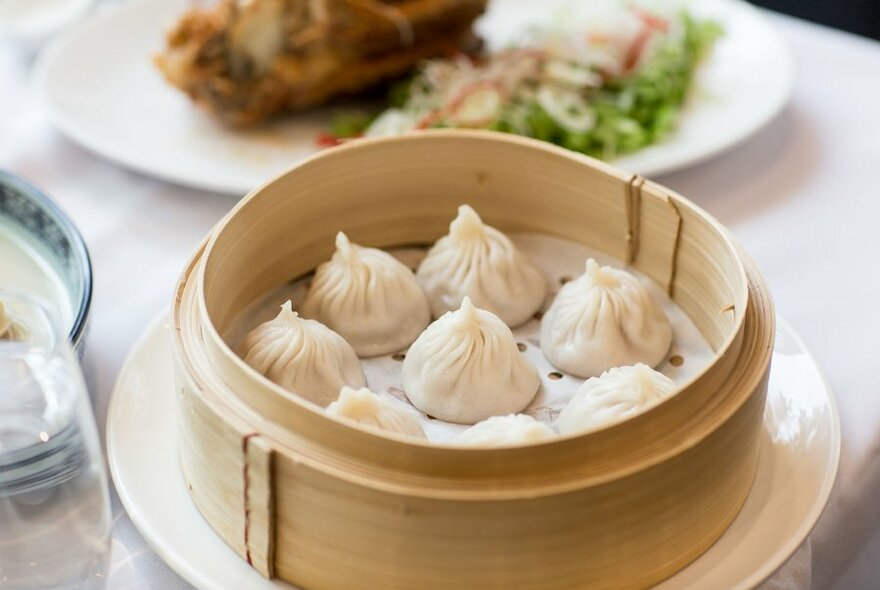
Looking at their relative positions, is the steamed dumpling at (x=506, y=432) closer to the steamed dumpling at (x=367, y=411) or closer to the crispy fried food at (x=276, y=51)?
the steamed dumpling at (x=367, y=411)

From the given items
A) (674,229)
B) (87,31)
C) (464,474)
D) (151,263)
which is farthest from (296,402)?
(87,31)

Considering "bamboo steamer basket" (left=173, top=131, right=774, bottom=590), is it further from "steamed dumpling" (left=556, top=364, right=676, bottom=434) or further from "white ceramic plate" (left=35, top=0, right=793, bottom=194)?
"white ceramic plate" (left=35, top=0, right=793, bottom=194)

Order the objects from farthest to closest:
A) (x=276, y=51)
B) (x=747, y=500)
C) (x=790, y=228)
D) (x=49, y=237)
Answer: (x=276, y=51)
(x=790, y=228)
(x=49, y=237)
(x=747, y=500)

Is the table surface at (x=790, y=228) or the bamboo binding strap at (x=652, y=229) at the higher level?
the bamboo binding strap at (x=652, y=229)

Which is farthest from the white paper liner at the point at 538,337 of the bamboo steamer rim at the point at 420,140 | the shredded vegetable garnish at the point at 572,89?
the shredded vegetable garnish at the point at 572,89

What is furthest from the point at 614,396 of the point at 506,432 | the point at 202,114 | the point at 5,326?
the point at 202,114

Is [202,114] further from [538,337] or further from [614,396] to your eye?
[614,396]

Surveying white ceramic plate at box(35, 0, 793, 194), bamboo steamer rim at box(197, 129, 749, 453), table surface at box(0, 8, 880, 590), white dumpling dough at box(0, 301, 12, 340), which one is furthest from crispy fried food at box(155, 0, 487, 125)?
white dumpling dough at box(0, 301, 12, 340)
